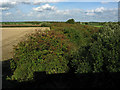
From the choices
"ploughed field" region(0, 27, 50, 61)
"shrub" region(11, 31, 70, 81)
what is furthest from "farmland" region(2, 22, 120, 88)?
"ploughed field" region(0, 27, 50, 61)

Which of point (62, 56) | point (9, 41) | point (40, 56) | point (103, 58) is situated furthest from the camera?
point (9, 41)

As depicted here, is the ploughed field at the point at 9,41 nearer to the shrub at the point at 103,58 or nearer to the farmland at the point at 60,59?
the farmland at the point at 60,59

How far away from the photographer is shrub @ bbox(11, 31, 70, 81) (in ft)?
17.3

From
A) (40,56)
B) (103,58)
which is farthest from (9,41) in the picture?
(103,58)

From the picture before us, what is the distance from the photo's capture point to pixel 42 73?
530 cm

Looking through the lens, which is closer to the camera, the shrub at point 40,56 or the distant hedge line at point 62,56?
the distant hedge line at point 62,56

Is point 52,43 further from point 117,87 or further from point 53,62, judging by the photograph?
point 117,87

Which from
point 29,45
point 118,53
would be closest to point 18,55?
point 29,45

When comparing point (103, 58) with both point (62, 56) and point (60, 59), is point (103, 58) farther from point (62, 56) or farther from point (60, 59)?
point (62, 56)

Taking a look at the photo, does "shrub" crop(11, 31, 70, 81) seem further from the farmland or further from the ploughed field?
the ploughed field

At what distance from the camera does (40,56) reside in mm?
5691

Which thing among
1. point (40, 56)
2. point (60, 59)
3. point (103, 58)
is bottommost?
point (60, 59)

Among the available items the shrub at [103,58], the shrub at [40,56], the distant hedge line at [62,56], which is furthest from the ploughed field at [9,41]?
the shrub at [103,58]

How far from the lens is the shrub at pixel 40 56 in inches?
208
